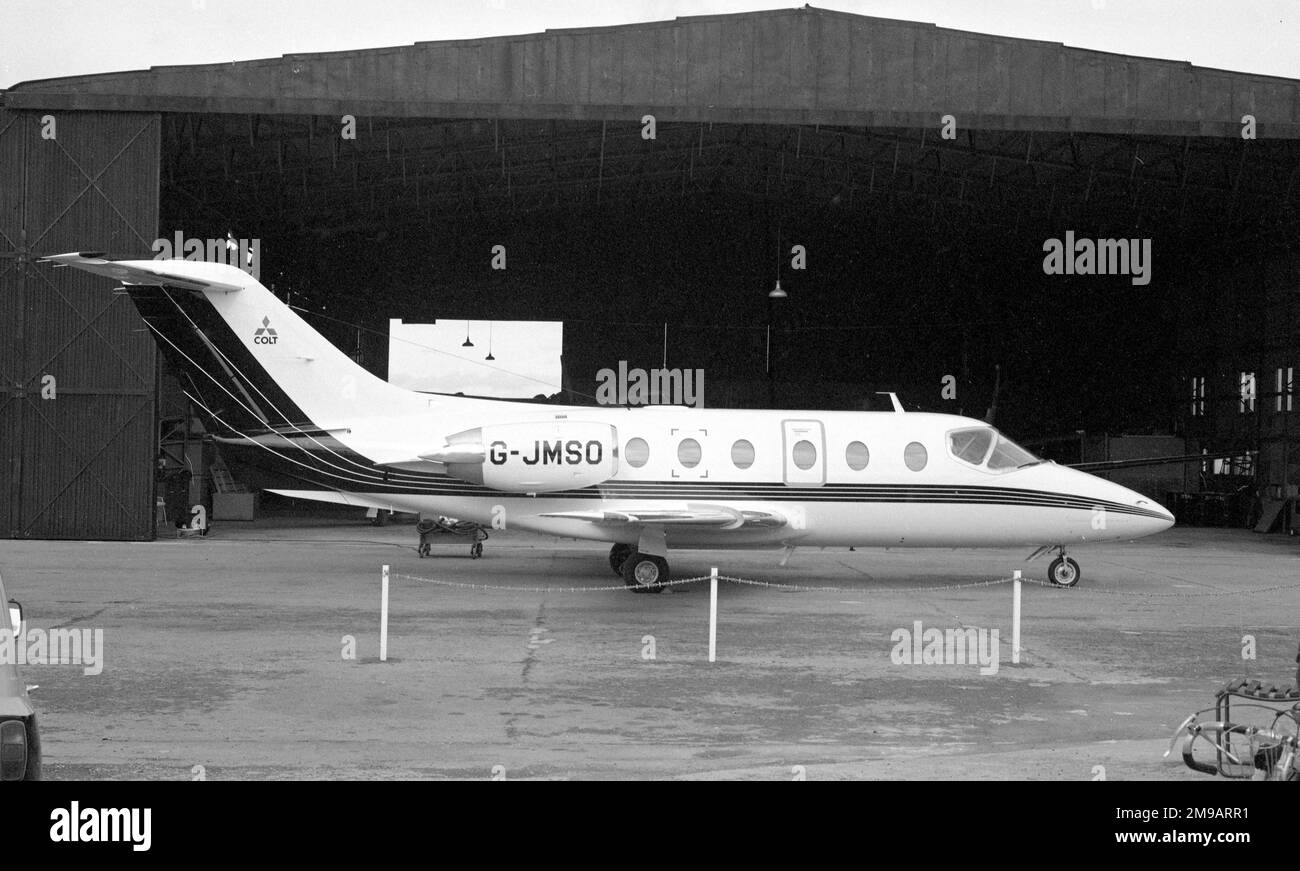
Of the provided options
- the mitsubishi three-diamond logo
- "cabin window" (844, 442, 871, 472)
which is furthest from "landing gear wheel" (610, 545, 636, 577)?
the mitsubishi three-diamond logo

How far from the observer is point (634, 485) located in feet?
60.0

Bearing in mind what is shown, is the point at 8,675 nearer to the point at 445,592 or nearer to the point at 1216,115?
the point at 445,592

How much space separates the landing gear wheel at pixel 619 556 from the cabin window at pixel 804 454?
3.28 meters

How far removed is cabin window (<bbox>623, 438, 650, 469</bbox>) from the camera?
60.1 ft

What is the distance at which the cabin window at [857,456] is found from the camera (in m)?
18.7

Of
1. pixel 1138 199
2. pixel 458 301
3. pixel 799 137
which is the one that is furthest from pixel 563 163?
pixel 1138 199

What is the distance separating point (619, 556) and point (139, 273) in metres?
8.26

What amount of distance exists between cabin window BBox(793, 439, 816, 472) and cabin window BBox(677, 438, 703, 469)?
1423 mm

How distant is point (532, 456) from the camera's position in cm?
1761

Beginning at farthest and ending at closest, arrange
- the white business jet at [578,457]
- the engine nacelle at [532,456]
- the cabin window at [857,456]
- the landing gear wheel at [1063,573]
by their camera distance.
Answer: the landing gear wheel at [1063,573]
the cabin window at [857,456]
the white business jet at [578,457]
the engine nacelle at [532,456]

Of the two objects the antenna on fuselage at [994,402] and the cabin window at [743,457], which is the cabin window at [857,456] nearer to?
the cabin window at [743,457]

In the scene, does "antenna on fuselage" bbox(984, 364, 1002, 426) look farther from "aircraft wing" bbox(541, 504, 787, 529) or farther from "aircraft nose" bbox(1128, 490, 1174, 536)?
"aircraft wing" bbox(541, 504, 787, 529)

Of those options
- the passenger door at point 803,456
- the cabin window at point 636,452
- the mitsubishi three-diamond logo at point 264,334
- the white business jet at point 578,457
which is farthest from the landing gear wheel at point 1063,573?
the mitsubishi three-diamond logo at point 264,334

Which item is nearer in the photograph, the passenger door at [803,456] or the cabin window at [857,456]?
the passenger door at [803,456]
